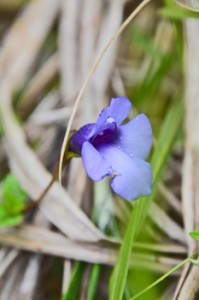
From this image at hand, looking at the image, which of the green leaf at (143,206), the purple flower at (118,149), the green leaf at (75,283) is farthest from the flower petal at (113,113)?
the green leaf at (75,283)

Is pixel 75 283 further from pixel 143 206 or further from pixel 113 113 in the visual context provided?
pixel 113 113

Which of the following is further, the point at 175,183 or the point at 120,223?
the point at 175,183

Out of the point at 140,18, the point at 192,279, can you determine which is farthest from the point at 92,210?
the point at 140,18

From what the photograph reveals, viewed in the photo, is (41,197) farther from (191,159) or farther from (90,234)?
(191,159)

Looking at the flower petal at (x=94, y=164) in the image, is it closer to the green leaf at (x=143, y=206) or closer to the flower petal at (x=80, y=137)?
the flower petal at (x=80, y=137)

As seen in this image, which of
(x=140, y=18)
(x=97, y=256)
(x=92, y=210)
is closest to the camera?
(x=97, y=256)

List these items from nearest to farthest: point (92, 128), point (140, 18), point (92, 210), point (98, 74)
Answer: point (92, 128), point (92, 210), point (98, 74), point (140, 18)

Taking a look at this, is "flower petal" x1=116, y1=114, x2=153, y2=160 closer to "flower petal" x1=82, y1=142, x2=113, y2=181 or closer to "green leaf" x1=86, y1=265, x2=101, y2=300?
"flower petal" x1=82, y1=142, x2=113, y2=181
